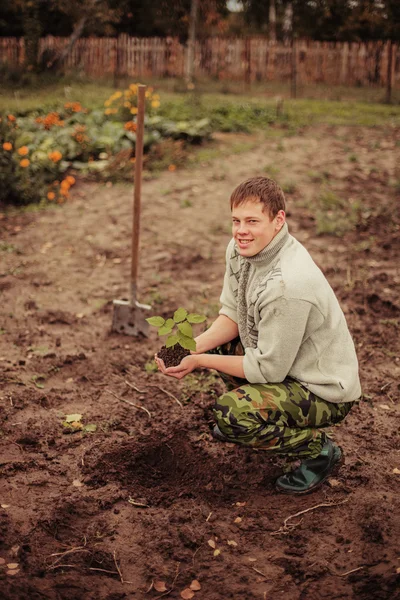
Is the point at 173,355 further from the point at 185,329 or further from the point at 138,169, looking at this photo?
the point at 138,169

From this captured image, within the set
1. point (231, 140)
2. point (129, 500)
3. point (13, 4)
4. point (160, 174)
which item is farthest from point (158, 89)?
point (129, 500)

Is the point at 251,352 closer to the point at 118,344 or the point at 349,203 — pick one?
the point at 118,344

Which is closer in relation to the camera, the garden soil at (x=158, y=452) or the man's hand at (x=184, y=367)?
the garden soil at (x=158, y=452)

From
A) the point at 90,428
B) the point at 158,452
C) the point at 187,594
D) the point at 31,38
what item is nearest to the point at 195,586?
the point at 187,594

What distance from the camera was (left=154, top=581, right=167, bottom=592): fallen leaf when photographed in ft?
7.35

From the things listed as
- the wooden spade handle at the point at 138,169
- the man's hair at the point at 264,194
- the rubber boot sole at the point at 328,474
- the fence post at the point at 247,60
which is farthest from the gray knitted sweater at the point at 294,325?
the fence post at the point at 247,60

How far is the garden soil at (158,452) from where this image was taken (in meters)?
2.30

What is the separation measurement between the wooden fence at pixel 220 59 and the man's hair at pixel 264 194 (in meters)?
16.9

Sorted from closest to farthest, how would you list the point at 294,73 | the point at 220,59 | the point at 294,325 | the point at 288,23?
1. the point at 294,325
2. the point at 294,73
3. the point at 220,59
4. the point at 288,23

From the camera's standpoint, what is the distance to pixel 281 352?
8.17 ft

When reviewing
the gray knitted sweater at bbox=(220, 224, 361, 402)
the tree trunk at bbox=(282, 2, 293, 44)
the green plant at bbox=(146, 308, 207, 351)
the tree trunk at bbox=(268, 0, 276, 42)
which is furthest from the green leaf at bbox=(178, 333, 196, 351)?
the tree trunk at bbox=(282, 2, 293, 44)

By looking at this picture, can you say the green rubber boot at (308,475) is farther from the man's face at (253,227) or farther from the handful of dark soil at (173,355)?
the man's face at (253,227)

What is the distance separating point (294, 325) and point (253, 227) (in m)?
0.43

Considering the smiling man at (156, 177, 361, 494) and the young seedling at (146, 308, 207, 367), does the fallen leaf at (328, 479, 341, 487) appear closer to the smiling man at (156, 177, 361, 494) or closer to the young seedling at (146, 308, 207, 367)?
the smiling man at (156, 177, 361, 494)
